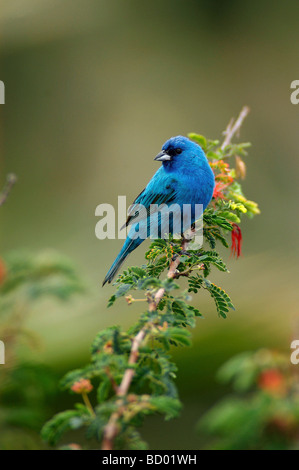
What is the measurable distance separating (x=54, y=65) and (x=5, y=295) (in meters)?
6.71

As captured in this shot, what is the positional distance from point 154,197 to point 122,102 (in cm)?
523

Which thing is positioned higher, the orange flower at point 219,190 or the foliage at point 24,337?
the orange flower at point 219,190

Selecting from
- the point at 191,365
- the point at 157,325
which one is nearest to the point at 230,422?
the point at 157,325

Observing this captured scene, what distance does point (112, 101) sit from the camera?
28.4 feet

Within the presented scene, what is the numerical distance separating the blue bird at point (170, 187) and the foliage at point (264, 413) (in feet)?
6.80

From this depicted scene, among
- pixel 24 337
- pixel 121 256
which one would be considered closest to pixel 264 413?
pixel 24 337

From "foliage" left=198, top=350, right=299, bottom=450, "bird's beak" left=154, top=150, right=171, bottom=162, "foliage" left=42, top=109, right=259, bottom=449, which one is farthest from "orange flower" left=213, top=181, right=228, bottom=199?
"foliage" left=198, top=350, right=299, bottom=450

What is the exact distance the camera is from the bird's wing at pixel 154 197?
12.1ft

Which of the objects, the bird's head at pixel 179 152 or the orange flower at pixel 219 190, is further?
the bird's head at pixel 179 152

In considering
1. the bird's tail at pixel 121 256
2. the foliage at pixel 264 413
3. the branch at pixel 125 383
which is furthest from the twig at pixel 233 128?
the foliage at pixel 264 413

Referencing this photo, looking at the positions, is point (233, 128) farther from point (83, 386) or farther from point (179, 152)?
point (83, 386)

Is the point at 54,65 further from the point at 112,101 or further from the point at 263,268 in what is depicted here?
the point at 263,268

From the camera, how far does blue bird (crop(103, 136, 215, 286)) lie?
141 inches

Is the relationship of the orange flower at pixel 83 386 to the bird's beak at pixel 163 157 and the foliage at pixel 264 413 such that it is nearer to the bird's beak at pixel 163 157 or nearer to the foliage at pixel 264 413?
the foliage at pixel 264 413
